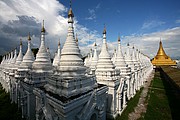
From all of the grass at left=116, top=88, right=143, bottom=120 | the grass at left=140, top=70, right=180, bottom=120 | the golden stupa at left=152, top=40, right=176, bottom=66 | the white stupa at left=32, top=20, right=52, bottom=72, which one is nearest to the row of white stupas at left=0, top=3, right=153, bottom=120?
the white stupa at left=32, top=20, right=52, bottom=72

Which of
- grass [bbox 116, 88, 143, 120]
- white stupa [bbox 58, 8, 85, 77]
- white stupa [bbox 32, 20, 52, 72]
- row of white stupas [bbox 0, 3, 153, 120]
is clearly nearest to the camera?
row of white stupas [bbox 0, 3, 153, 120]

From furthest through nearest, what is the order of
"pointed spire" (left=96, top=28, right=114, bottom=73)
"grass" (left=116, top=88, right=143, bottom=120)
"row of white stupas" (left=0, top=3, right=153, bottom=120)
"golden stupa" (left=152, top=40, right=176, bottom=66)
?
"golden stupa" (left=152, top=40, right=176, bottom=66) → "pointed spire" (left=96, top=28, right=114, bottom=73) → "grass" (left=116, top=88, right=143, bottom=120) → "row of white stupas" (left=0, top=3, right=153, bottom=120)

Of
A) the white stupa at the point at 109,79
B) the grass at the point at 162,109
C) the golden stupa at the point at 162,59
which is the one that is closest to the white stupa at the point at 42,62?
the white stupa at the point at 109,79

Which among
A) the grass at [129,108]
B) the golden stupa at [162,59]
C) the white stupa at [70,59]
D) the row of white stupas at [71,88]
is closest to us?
the row of white stupas at [71,88]

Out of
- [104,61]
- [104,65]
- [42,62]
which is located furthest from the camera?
[104,61]

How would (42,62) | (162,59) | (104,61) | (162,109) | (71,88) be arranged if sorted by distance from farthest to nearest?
(162,59), (162,109), (104,61), (42,62), (71,88)

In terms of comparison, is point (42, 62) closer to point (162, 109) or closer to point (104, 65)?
point (104, 65)

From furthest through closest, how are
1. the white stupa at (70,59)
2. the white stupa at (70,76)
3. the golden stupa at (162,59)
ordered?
the golden stupa at (162,59) → the white stupa at (70,59) → the white stupa at (70,76)

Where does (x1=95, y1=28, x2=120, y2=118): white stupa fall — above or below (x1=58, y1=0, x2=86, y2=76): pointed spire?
below

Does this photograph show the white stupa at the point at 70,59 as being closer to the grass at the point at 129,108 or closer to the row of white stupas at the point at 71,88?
the row of white stupas at the point at 71,88

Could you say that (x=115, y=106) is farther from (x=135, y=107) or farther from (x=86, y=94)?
(x=86, y=94)

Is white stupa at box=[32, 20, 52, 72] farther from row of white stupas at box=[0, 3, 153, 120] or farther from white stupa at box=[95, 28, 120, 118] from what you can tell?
white stupa at box=[95, 28, 120, 118]

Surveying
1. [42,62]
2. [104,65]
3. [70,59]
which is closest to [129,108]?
[104,65]

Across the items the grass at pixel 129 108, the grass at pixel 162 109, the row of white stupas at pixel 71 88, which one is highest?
the row of white stupas at pixel 71 88
